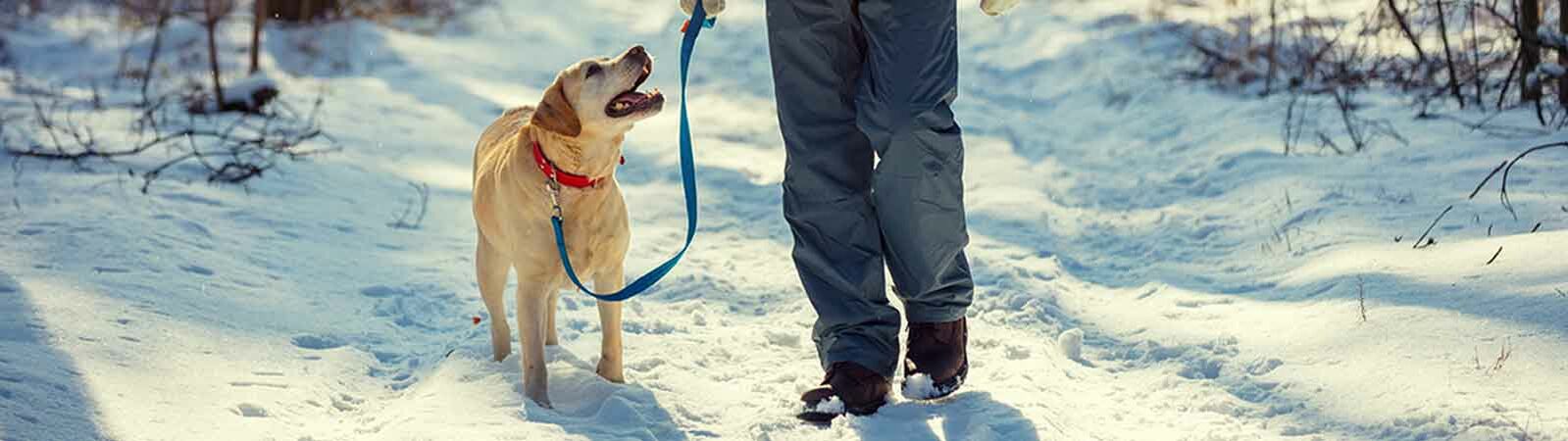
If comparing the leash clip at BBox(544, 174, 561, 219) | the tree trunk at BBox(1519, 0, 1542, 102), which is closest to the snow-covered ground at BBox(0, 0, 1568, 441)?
the tree trunk at BBox(1519, 0, 1542, 102)

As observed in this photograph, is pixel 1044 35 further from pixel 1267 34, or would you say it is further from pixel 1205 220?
pixel 1205 220

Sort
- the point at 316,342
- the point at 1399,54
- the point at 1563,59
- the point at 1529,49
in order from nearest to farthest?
the point at 316,342
the point at 1563,59
the point at 1529,49
the point at 1399,54

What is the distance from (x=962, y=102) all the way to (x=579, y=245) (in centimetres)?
499

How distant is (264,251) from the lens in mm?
4875

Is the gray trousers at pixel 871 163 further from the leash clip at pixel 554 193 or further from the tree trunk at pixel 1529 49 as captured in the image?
the tree trunk at pixel 1529 49

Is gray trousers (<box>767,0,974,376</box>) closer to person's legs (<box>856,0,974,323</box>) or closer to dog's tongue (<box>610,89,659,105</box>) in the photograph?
person's legs (<box>856,0,974,323</box>)

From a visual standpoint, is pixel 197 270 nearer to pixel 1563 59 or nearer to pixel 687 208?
pixel 687 208

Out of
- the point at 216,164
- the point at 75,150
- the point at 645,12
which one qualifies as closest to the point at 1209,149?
the point at 216,164

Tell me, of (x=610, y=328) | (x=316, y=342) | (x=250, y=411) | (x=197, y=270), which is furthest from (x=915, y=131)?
(x=197, y=270)

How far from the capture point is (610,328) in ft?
11.9

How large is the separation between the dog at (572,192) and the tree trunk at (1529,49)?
367cm

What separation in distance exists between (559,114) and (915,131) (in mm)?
875

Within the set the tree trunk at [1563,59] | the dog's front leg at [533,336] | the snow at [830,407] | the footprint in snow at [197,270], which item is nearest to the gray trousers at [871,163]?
the snow at [830,407]

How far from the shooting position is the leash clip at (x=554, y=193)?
3.42 m
